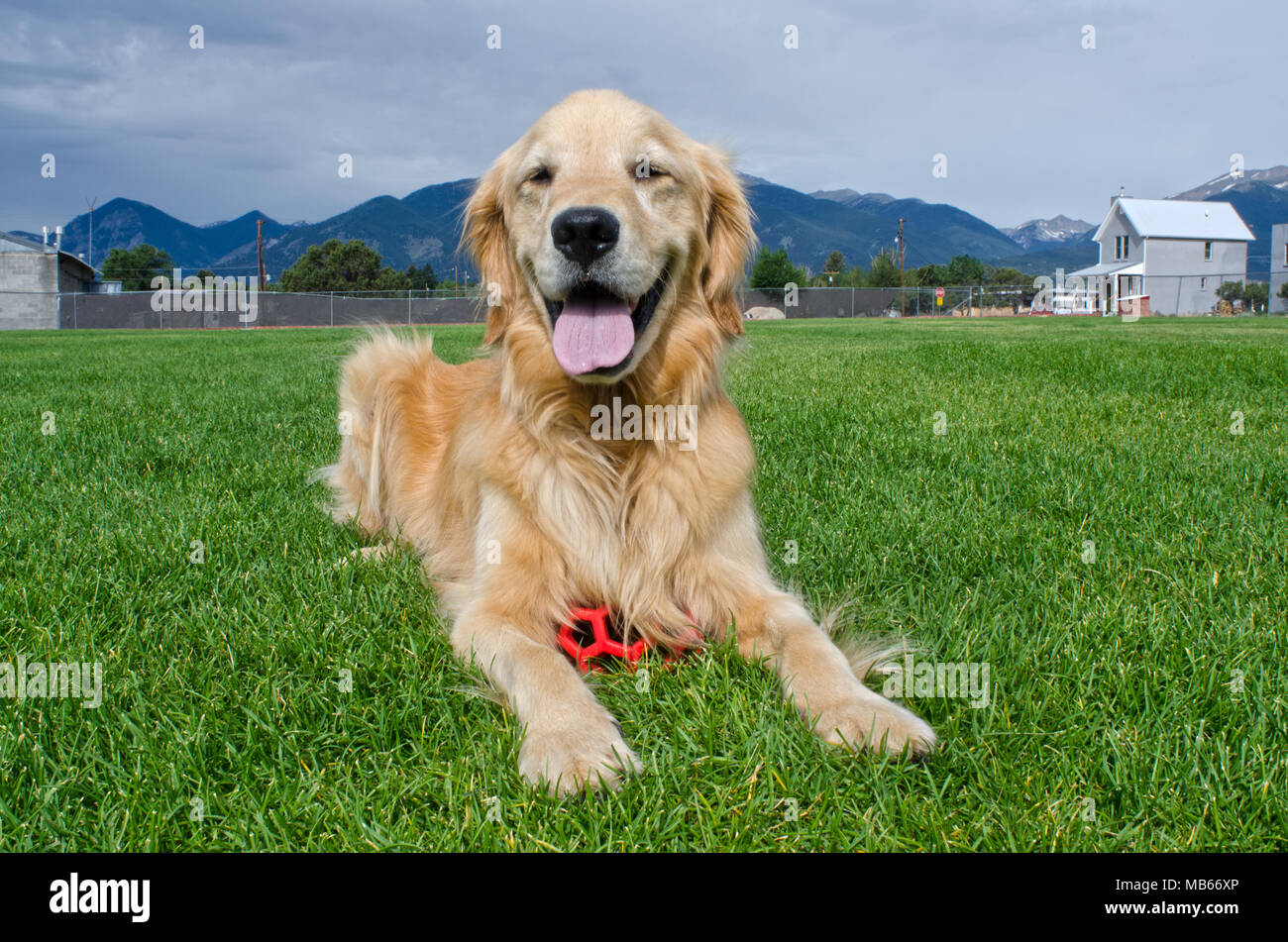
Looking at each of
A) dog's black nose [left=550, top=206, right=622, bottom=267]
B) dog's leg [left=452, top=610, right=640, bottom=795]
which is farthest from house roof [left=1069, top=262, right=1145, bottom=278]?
dog's leg [left=452, top=610, right=640, bottom=795]

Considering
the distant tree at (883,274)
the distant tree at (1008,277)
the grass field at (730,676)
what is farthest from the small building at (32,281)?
the distant tree at (1008,277)

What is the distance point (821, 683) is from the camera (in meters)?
2.08

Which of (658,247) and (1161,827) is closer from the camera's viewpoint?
(1161,827)

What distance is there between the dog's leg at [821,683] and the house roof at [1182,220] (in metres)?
73.6

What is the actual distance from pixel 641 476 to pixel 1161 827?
62.2 inches

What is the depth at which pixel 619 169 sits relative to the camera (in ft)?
9.18

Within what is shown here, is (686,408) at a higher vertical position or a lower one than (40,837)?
higher

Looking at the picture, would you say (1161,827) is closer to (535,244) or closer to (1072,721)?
(1072,721)

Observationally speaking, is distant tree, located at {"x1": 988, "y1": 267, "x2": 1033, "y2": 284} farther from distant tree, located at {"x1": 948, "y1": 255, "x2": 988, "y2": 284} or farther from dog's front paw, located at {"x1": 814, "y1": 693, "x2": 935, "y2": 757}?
dog's front paw, located at {"x1": 814, "y1": 693, "x2": 935, "y2": 757}

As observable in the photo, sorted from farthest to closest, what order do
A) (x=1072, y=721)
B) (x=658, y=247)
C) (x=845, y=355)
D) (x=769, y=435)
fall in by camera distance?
(x=845, y=355) < (x=769, y=435) < (x=658, y=247) < (x=1072, y=721)

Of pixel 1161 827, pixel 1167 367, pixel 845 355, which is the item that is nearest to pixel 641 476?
Answer: pixel 1161 827

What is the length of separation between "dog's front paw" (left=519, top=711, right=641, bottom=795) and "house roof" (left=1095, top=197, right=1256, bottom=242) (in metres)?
74.4

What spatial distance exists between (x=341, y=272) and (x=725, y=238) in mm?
79105
